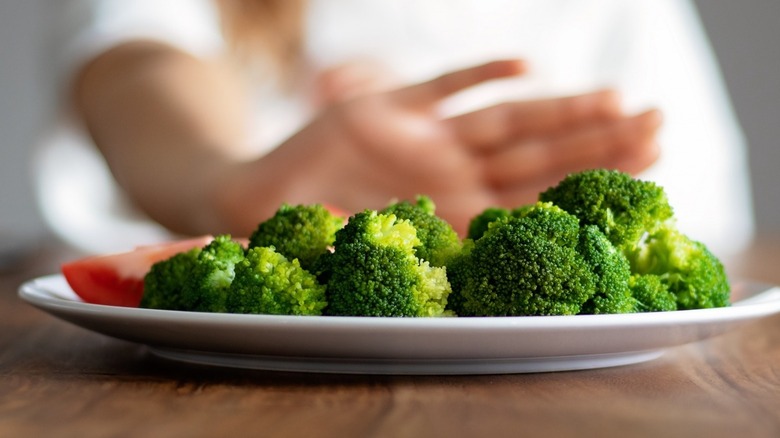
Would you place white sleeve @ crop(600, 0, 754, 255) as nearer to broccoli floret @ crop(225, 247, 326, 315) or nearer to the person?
the person

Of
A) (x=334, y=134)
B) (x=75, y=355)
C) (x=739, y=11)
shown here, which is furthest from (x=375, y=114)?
(x=739, y=11)

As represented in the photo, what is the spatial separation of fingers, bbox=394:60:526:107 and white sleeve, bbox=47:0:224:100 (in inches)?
50.7

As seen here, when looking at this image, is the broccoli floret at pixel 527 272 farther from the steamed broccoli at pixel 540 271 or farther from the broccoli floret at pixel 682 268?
the broccoli floret at pixel 682 268

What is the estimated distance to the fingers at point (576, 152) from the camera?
4.76 feet

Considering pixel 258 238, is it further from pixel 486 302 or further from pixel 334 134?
pixel 334 134

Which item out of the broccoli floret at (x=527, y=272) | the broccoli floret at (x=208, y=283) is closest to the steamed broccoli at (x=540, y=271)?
the broccoli floret at (x=527, y=272)

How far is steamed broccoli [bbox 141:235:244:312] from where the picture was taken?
2.78ft

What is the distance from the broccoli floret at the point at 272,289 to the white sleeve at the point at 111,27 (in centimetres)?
183

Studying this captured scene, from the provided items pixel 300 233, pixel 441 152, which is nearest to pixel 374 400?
pixel 300 233

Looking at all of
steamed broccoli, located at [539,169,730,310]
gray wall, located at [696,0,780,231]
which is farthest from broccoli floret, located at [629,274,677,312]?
gray wall, located at [696,0,780,231]

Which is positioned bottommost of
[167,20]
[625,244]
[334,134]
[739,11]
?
[625,244]

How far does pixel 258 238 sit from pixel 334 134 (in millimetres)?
686

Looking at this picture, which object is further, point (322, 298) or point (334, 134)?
point (334, 134)

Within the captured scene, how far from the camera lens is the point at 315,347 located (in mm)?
720
